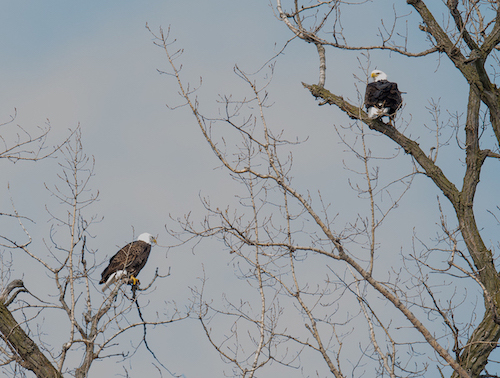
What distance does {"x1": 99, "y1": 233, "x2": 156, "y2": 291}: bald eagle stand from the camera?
27.5 ft

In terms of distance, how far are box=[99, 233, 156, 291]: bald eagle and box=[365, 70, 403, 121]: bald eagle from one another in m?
3.49

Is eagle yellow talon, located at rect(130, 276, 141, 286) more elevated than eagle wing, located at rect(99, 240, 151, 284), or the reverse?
eagle wing, located at rect(99, 240, 151, 284)

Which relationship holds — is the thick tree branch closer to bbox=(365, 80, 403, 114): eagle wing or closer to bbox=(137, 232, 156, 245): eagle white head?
bbox=(137, 232, 156, 245): eagle white head

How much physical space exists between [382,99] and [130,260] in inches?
155

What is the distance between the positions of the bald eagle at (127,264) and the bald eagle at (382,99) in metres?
3.49

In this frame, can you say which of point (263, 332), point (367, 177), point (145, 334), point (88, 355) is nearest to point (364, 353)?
point (263, 332)

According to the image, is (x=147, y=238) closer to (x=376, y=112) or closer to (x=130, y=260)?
(x=130, y=260)

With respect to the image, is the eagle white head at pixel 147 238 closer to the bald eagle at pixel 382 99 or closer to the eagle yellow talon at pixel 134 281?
the eagle yellow talon at pixel 134 281

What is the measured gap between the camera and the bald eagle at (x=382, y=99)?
7.19 m

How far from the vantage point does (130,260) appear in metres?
8.55

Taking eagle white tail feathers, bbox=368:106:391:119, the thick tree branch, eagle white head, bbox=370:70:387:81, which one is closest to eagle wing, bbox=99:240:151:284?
the thick tree branch

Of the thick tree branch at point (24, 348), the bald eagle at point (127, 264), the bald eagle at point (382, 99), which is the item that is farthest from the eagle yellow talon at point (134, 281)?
the bald eagle at point (382, 99)

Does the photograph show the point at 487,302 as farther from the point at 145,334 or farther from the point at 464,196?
the point at 145,334

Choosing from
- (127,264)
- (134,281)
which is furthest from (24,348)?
(134,281)
